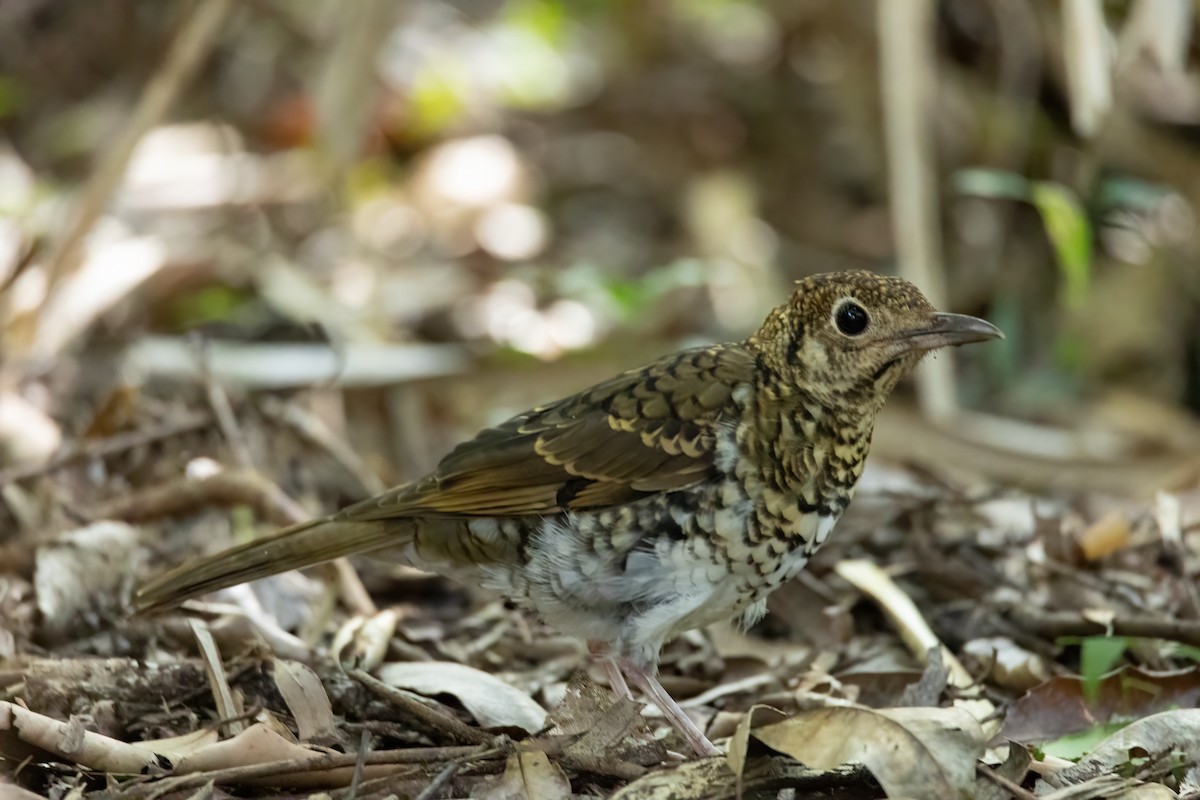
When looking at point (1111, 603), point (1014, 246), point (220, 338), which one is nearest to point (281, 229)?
point (220, 338)

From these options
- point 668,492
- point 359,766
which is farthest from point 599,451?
point 359,766

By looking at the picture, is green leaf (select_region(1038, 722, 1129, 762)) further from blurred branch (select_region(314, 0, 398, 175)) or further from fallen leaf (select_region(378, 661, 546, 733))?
blurred branch (select_region(314, 0, 398, 175))

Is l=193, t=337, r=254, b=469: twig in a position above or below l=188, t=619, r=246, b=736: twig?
above

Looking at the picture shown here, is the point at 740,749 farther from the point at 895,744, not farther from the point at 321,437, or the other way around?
the point at 321,437

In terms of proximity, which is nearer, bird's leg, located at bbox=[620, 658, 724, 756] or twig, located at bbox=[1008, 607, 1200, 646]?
bird's leg, located at bbox=[620, 658, 724, 756]

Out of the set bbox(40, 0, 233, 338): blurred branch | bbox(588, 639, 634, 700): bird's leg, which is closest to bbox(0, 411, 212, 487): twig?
bbox(40, 0, 233, 338): blurred branch

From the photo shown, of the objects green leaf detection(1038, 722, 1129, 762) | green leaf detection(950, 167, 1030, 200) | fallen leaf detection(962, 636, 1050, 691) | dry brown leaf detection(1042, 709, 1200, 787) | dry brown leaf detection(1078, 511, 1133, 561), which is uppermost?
green leaf detection(950, 167, 1030, 200)

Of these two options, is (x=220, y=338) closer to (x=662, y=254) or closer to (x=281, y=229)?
(x=281, y=229)
